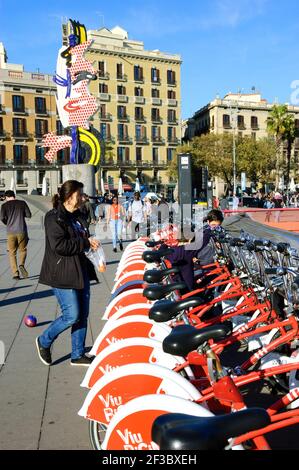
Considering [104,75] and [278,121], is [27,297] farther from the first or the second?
[104,75]

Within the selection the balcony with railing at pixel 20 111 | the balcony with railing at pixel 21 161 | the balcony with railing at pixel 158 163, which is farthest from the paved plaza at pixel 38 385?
the balcony with railing at pixel 158 163

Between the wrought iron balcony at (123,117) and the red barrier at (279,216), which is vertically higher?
the wrought iron balcony at (123,117)

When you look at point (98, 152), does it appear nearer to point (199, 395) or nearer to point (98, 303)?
point (98, 303)

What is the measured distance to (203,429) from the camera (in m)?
1.53

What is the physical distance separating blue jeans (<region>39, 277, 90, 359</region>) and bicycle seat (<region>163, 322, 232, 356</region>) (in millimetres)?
2132

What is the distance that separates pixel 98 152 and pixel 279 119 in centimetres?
3559

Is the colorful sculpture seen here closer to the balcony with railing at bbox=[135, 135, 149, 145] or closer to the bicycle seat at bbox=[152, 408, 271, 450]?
the bicycle seat at bbox=[152, 408, 271, 450]

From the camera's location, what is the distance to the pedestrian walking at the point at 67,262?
438 cm

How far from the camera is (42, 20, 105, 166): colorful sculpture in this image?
1948 centimetres

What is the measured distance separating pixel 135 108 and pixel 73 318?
6349 centimetres

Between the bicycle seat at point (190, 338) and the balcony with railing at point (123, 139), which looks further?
the balcony with railing at point (123, 139)

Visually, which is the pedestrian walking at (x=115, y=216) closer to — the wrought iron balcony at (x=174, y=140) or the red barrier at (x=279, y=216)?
the red barrier at (x=279, y=216)

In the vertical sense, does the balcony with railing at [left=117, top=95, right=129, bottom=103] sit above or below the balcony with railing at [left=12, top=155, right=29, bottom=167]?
above

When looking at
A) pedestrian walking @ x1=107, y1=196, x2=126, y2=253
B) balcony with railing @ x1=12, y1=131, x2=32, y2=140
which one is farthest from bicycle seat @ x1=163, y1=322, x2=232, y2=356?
balcony with railing @ x1=12, y1=131, x2=32, y2=140
